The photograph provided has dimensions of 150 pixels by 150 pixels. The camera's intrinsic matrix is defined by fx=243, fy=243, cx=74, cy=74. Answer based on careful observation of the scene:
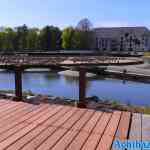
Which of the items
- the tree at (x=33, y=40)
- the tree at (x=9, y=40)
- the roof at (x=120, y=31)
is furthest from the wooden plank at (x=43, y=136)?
the roof at (x=120, y=31)

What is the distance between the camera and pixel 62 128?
10.0 ft

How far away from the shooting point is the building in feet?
243

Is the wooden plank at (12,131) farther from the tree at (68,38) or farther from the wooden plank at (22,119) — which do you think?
the tree at (68,38)

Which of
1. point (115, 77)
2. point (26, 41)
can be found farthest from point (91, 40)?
point (115, 77)

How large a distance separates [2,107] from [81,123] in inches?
54.7

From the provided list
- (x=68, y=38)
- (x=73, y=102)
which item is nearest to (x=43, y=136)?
(x=73, y=102)

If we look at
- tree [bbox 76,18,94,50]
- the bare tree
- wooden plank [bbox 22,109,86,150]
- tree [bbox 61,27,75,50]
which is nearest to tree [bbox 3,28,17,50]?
tree [bbox 61,27,75,50]

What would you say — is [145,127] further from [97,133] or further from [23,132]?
[23,132]

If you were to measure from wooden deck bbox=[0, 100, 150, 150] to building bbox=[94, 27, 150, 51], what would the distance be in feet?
231

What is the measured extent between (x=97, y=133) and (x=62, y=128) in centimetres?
45

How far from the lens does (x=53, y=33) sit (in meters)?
53.3

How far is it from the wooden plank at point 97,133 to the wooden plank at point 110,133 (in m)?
0.05

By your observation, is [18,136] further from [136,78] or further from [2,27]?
[2,27]

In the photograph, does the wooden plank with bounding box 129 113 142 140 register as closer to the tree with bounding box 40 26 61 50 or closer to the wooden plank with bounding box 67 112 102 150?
the wooden plank with bounding box 67 112 102 150
